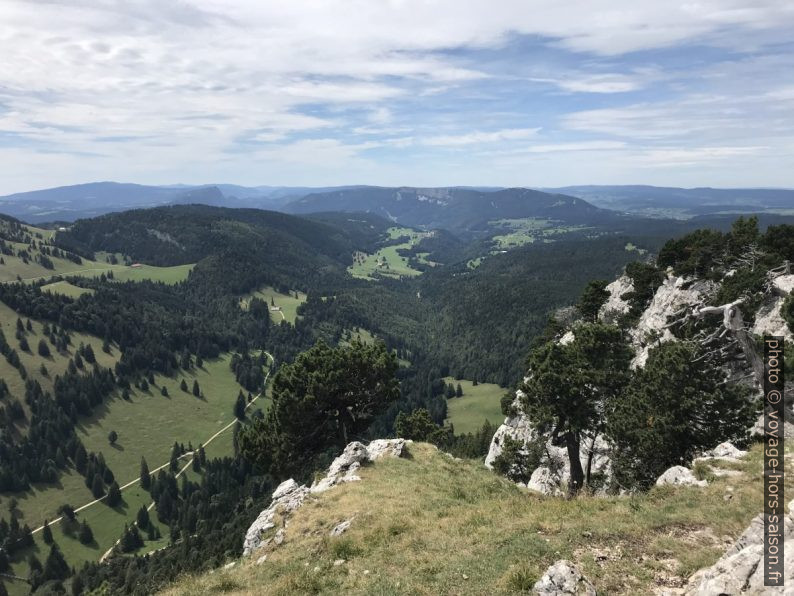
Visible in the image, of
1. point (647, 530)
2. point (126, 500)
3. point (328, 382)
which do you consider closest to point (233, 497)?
point (126, 500)

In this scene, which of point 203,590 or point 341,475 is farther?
point 341,475

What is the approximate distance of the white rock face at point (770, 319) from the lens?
154 feet

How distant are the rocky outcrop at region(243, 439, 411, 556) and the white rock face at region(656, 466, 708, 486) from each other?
66.3 feet

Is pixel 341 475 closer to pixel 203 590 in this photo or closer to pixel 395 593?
pixel 203 590

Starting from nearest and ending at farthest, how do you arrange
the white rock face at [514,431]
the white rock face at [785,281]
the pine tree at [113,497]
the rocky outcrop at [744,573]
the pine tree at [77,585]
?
the rocky outcrop at [744,573] → the white rock face at [785,281] → the white rock face at [514,431] → the pine tree at [77,585] → the pine tree at [113,497]

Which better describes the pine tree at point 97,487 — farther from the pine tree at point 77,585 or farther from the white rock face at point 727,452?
the white rock face at point 727,452

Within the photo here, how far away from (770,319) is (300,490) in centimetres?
5333

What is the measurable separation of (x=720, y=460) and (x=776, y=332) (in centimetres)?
2889

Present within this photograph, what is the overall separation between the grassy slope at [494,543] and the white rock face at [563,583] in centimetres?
82

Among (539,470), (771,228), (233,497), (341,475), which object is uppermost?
(771,228)

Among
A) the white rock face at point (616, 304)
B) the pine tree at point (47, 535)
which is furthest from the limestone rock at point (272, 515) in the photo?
the pine tree at point (47, 535)

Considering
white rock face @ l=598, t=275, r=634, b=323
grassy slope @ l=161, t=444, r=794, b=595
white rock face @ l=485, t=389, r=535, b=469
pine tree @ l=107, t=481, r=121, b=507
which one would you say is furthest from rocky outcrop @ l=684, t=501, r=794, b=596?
pine tree @ l=107, t=481, r=121, b=507

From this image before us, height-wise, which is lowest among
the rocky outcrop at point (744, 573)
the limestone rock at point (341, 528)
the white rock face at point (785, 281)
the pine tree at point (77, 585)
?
the pine tree at point (77, 585)

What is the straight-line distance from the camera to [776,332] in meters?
46.9
